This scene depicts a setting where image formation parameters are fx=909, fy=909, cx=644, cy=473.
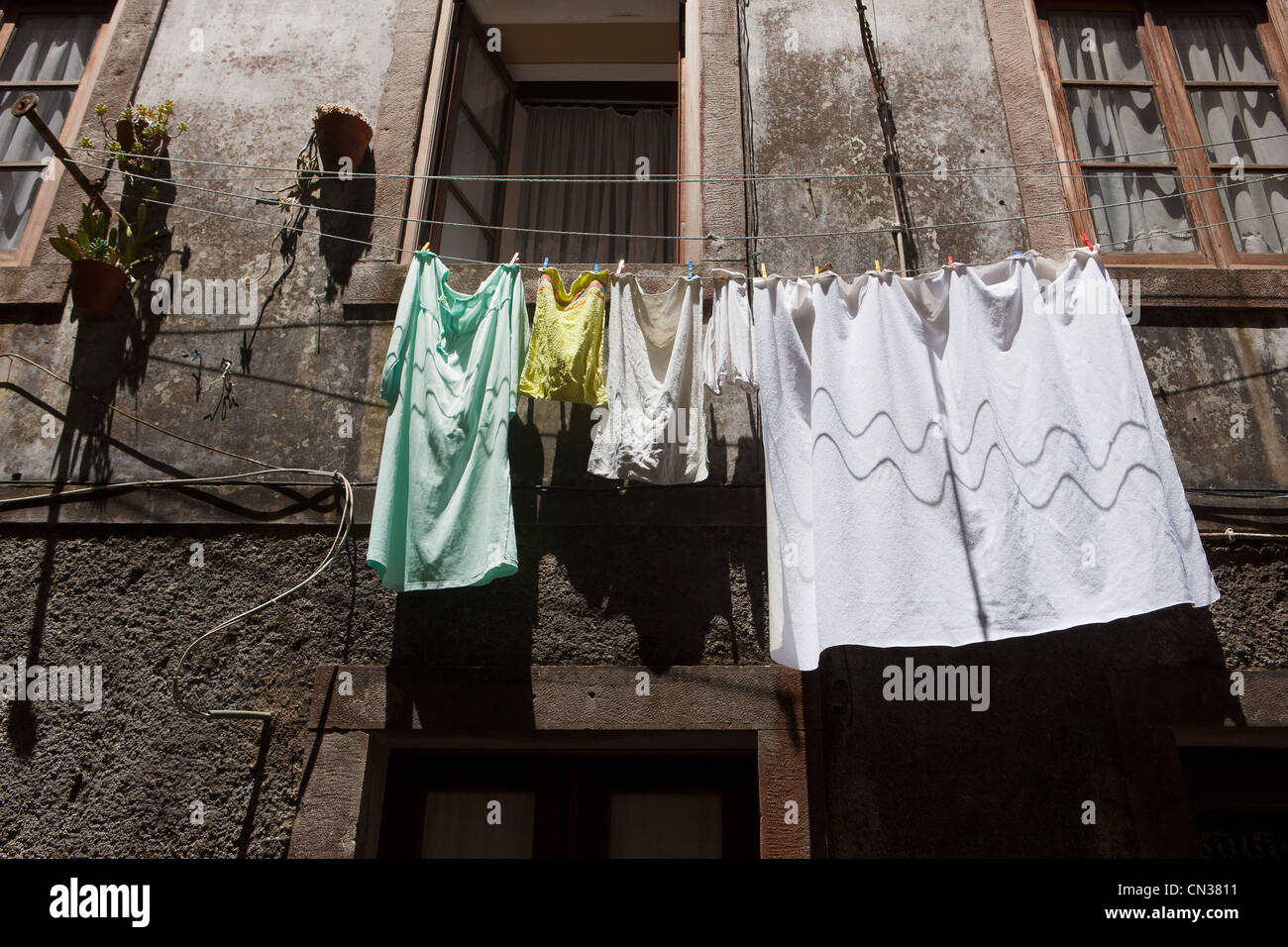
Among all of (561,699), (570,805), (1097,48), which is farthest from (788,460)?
(1097,48)

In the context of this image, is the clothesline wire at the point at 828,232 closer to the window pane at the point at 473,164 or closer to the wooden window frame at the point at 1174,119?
the wooden window frame at the point at 1174,119

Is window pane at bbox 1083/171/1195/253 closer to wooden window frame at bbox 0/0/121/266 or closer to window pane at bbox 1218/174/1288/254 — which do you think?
window pane at bbox 1218/174/1288/254

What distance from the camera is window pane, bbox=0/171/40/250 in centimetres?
513

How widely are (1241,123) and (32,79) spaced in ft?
23.6

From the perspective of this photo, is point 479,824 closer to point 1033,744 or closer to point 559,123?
point 1033,744

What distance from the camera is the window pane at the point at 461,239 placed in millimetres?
5226

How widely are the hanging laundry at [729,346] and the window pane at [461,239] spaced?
5.96 feet

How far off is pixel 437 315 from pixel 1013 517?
2.69 metres

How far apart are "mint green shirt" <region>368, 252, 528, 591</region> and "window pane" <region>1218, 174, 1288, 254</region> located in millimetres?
3930

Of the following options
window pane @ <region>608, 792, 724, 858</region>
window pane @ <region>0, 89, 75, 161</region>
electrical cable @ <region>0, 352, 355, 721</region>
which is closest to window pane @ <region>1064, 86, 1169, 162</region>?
A: window pane @ <region>608, 792, 724, 858</region>

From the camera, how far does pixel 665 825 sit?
4.07 metres
